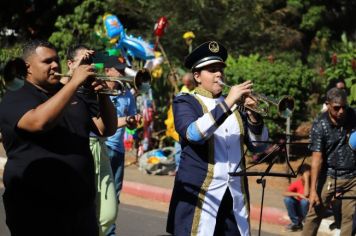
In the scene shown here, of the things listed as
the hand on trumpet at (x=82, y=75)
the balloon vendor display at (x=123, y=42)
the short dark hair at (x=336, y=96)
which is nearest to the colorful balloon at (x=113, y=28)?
the balloon vendor display at (x=123, y=42)

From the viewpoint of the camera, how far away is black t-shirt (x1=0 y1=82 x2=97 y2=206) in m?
4.44

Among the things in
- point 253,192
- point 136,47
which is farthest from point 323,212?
point 136,47

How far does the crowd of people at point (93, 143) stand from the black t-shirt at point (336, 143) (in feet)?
0.93

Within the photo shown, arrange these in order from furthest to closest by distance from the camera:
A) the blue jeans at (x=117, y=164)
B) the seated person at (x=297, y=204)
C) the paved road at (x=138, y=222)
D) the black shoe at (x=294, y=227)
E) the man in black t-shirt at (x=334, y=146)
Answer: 1. the black shoe at (x=294, y=227)
2. the seated person at (x=297, y=204)
3. the paved road at (x=138, y=222)
4. the blue jeans at (x=117, y=164)
5. the man in black t-shirt at (x=334, y=146)

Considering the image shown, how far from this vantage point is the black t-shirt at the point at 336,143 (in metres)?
7.28

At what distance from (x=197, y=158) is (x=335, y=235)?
4.11 m

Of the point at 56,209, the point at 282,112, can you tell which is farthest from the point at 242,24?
the point at 56,209

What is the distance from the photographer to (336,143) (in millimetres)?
7285

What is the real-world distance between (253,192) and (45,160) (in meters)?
7.42

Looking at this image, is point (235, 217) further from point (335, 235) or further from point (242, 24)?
point (242, 24)

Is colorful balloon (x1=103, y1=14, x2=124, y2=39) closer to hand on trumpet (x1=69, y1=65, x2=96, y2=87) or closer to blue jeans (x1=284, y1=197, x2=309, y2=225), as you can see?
blue jeans (x1=284, y1=197, x2=309, y2=225)

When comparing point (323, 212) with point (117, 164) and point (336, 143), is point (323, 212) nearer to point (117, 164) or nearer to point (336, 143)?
point (336, 143)

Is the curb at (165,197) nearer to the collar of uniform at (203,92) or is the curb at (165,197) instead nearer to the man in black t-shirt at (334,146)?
the man in black t-shirt at (334,146)

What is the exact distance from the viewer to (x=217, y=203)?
206 inches
